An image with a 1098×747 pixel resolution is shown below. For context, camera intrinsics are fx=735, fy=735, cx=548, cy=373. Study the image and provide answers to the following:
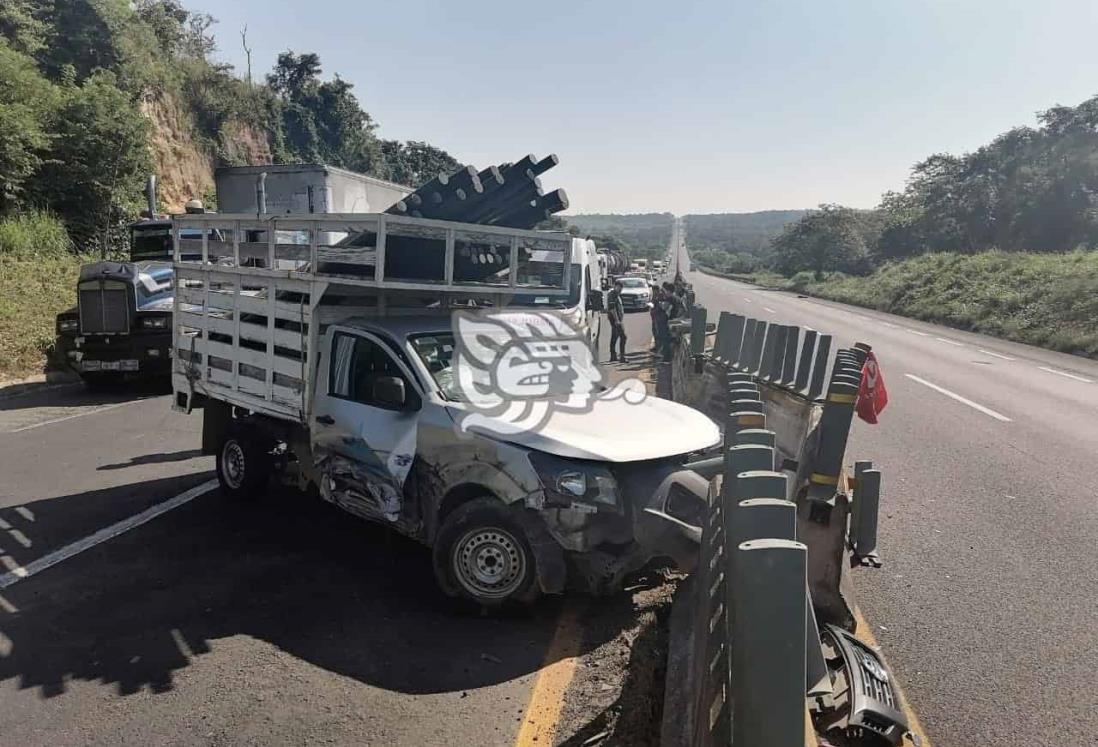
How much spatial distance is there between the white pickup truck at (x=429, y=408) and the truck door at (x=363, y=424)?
0.02 m

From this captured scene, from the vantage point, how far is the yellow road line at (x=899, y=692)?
3230 mm

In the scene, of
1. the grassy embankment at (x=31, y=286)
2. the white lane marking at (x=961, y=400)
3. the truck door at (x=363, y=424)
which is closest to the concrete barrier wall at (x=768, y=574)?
the truck door at (x=363, y=424)

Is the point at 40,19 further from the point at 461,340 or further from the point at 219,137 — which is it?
the point at 461,340

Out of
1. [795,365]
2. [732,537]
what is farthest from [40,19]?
[732,537]

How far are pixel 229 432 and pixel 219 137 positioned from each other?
100ft

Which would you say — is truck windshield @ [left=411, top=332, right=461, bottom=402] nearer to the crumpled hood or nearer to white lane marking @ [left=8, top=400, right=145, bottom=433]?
the crumpled hood

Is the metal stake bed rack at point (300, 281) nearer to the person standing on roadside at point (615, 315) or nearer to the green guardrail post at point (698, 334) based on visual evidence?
the green guardrail post at point (698, 334)

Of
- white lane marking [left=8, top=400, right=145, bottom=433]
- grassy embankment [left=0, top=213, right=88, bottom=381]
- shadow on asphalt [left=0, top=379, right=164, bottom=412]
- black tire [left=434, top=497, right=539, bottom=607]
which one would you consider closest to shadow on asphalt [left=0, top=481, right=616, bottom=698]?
black tire [left=434, top=497, right=539, bottom=607]

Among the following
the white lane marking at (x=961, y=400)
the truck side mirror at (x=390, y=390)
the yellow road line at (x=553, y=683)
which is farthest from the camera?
the white lane marking at (x=961, y=400)

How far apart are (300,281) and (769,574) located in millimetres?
4739

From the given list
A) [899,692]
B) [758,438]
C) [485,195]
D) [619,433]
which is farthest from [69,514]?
[899,692]

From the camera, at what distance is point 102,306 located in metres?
12.4

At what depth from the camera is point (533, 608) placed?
4.55 metres

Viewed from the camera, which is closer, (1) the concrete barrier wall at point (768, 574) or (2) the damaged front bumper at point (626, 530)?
(1) the concrete barrier wall at point (768, 574)
